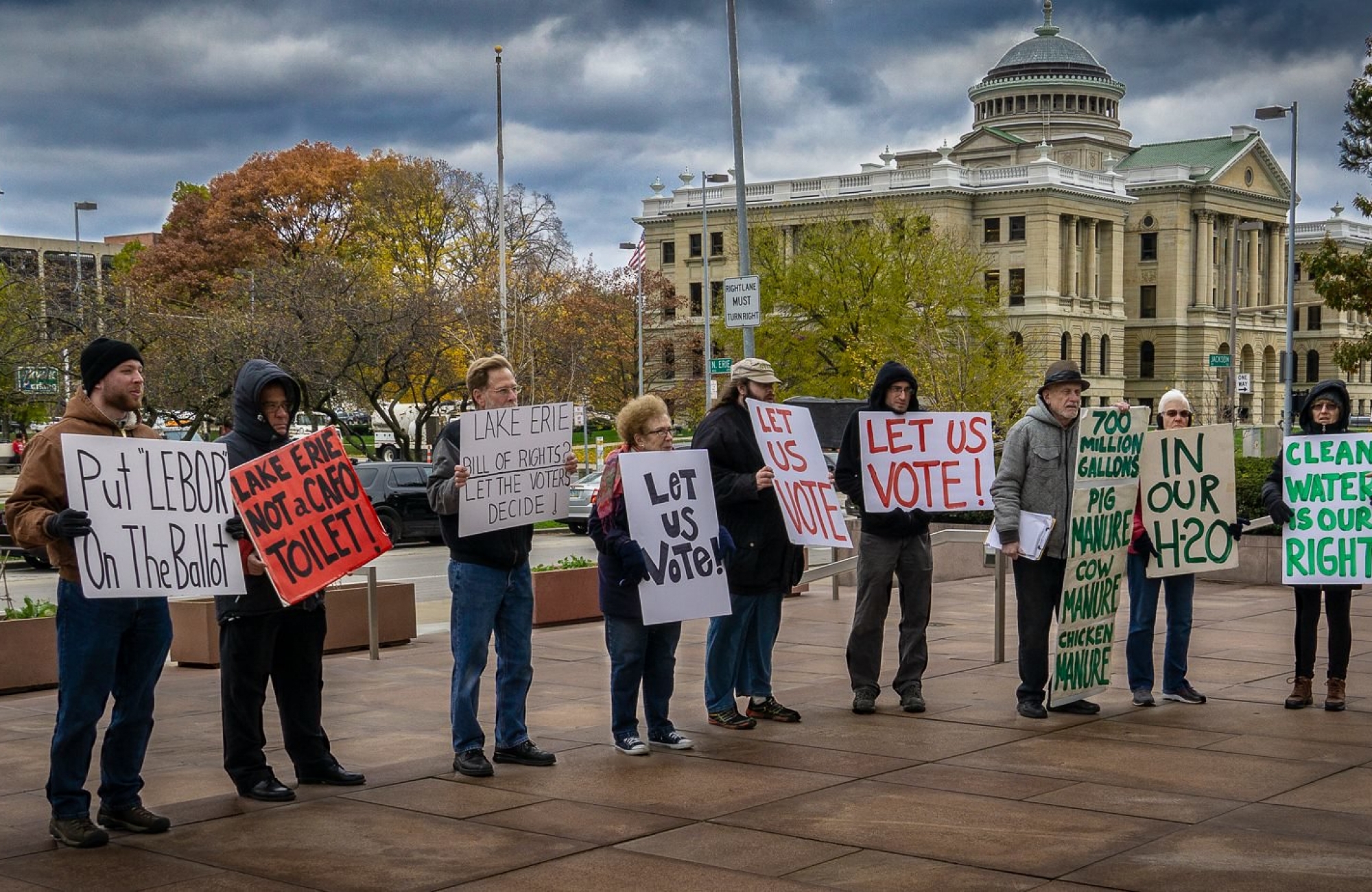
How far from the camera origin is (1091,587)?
9.97 m

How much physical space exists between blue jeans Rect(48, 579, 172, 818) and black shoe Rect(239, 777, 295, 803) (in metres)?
0.67

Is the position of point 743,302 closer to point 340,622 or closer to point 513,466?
point 340,622

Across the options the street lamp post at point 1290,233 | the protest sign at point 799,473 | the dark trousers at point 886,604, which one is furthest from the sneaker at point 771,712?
the street lamp post at point 1290,233

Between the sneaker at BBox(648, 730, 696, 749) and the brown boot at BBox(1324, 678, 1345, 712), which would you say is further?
the brown boot at BBox(1324, 678, 1345, 712)

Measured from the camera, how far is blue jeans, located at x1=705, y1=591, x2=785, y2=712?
949 centimetres

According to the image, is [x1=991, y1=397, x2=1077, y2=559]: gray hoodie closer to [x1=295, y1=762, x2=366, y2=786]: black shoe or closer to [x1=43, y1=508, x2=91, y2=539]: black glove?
[x1=295, y1=762, x2=366, y2=786]: black shoe

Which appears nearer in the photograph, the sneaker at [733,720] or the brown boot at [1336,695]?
the sneaker at [733,720]

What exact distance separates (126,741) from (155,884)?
100 centimetres

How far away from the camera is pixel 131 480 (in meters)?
7.02

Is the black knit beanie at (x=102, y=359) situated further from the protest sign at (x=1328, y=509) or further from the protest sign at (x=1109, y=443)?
the protest sign at (x=1328, y=509)

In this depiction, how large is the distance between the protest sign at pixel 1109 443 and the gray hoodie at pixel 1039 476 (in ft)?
0.30

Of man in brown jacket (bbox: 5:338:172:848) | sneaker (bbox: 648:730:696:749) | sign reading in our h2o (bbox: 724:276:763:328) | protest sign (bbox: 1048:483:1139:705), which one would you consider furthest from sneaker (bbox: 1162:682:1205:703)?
sign reading in our h2o (bbox: 724:276:763:328)

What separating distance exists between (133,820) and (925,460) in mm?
5308

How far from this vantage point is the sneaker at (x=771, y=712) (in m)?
9.70
